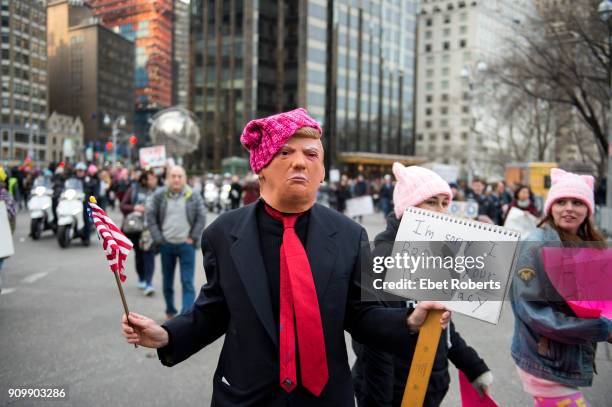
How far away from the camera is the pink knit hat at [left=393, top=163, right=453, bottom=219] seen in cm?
279

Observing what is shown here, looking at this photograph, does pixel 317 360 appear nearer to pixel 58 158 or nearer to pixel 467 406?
pixel 467 406

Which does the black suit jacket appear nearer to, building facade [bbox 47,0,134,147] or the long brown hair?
the long brown hair

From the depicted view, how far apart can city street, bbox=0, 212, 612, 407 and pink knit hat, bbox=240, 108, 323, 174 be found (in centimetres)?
275

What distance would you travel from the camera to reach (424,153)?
10250 centimetres

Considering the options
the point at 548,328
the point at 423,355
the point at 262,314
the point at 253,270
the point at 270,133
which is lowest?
the point at 548,328

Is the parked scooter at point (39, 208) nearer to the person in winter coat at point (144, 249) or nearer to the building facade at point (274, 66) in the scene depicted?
the person in winter coat at point (144, 249)

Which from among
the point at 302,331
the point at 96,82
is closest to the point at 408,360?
the point at 302,331

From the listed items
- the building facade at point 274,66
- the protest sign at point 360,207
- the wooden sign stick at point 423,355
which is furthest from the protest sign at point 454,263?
the building facade at point 274,66

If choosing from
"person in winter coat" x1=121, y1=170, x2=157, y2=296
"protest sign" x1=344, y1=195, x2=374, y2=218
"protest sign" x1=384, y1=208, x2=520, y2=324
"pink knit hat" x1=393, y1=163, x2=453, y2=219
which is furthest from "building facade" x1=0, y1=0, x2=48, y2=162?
"protest sign" x1=384, y1=208, x2=520, y2=324

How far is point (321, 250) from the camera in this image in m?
1.92

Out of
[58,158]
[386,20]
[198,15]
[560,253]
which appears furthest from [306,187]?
[58,158]

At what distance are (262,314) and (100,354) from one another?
12.7 feet

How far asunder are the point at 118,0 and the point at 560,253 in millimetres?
21922

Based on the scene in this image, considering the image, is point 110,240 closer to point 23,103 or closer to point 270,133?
Answer: point 270,133
